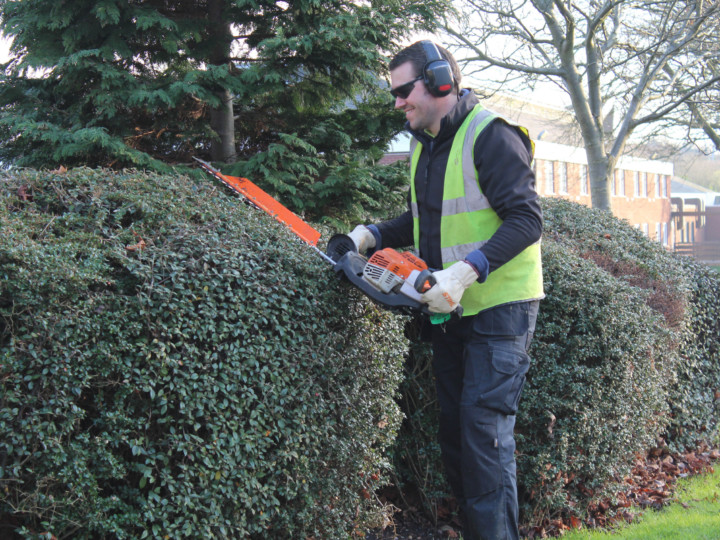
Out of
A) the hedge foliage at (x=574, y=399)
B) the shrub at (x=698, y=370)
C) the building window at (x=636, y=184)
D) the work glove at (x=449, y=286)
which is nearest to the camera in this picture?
the work glove at (x=449, y=286)

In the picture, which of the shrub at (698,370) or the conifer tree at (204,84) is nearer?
the conifer tree at (204,84)

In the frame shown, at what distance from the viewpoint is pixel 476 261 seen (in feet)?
9.21

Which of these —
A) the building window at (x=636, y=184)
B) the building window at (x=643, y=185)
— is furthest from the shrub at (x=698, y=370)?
the building window at (x=643, y=185)

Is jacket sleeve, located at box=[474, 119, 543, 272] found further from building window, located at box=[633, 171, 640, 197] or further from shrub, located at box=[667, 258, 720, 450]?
building window, located at box=[633, 171, 640, 197]

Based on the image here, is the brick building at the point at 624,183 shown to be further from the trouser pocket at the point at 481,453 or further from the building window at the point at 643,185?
the trouser pocket at the point at 481,453

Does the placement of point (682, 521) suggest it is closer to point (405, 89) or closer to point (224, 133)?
point (405, 89)

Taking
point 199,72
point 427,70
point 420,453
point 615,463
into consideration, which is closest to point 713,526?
point 615,463

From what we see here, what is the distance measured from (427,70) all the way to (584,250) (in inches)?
126

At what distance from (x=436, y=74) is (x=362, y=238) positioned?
3.06 feet

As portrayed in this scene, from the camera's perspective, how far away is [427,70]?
10.2ft

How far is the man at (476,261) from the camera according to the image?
116 inches

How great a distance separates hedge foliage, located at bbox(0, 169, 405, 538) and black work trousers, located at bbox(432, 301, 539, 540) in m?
0.59

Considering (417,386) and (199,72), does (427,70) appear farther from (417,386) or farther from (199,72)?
(199,72)

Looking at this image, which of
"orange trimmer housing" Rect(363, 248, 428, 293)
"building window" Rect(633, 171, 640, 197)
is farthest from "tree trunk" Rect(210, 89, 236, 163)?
"building window" Rect(633, 171, 640, 197)
